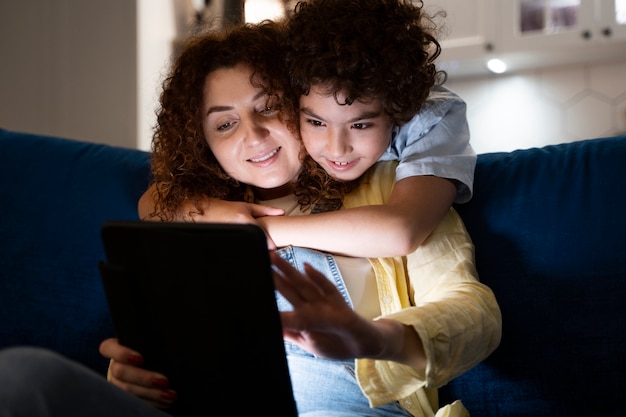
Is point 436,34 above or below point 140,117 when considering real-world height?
above

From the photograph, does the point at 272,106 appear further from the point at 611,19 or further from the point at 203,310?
the point at 611,19

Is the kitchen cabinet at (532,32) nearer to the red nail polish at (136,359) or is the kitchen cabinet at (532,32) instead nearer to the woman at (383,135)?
the woman at (383,135)

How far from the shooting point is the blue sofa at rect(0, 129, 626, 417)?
1281 mm

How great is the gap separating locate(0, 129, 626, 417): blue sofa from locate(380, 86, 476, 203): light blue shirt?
151 mm

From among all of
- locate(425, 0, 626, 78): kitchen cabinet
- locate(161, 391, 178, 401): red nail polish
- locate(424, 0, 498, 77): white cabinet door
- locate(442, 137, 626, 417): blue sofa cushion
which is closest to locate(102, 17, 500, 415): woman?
locate(161, 391, 178, 401): red nail polish

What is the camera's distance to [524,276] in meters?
1.33

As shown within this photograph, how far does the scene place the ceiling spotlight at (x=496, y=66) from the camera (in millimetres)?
3369

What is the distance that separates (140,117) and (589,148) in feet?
7.72

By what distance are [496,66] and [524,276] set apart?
230cm

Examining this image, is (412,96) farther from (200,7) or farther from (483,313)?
(200,7)

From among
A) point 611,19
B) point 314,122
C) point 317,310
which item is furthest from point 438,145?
point 611,19

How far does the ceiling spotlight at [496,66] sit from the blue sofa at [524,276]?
198 centimetres

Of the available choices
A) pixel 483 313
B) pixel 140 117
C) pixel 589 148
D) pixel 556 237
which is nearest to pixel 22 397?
pixel 483 313

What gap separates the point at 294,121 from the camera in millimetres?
1266
